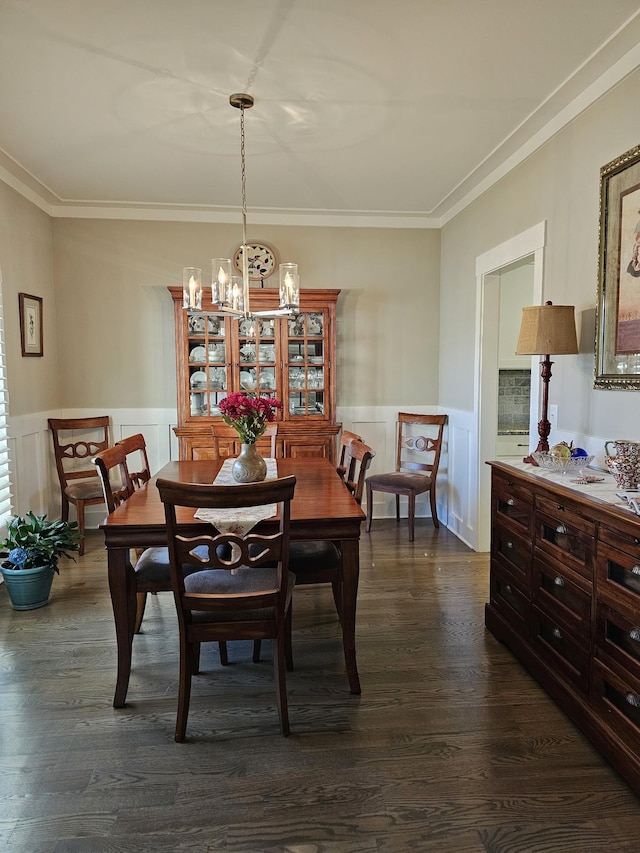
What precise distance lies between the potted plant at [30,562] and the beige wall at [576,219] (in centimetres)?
298

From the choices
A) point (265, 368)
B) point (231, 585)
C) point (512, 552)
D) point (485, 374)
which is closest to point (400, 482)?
point (485, 374)

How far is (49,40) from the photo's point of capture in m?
2.16

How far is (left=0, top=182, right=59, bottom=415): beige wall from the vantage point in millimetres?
3572

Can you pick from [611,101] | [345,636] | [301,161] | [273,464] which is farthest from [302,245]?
[345,636]

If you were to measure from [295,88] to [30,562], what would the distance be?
2.90 m

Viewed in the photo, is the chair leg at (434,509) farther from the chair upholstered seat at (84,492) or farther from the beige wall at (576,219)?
the chair upholstered seat at (84,492)

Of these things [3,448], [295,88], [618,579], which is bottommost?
[618,579]

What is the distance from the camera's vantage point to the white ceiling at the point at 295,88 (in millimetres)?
2029

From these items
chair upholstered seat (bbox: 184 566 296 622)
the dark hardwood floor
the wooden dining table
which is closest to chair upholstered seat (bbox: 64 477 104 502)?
the dark hardwood floor

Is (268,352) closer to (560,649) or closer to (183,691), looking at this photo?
(183,691)

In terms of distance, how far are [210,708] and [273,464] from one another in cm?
135

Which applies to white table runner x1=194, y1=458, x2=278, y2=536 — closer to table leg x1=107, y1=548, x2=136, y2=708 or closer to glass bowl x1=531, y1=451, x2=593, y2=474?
table leg x1=107, y1=548, x2=136, y2=708

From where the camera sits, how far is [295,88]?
2529 mm

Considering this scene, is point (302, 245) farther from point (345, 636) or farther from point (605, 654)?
point (605, 654)
